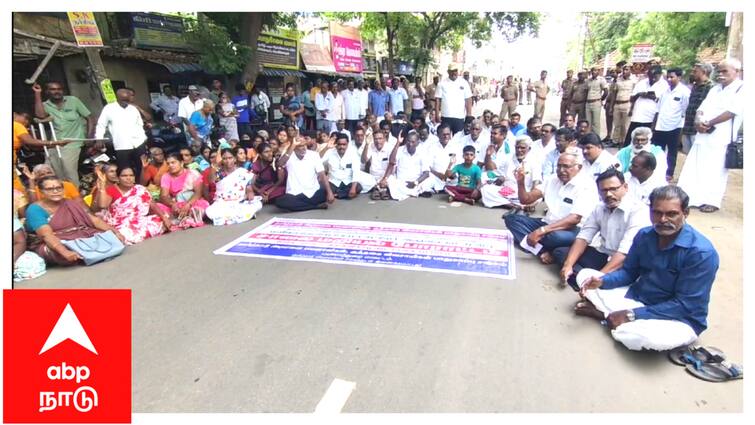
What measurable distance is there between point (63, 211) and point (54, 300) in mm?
2010

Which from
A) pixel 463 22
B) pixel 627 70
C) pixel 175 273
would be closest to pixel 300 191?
pixel 175 273

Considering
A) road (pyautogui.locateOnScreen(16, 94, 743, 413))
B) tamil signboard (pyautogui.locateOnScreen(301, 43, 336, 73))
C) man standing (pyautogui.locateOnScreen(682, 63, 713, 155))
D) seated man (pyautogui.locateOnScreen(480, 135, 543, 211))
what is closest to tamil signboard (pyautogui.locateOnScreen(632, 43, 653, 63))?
man standing (pyautogui.locateOnScreen(682, 63, 713, 155))

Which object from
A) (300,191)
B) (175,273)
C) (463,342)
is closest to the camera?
(463,342)

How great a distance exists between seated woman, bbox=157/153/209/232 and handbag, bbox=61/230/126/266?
98cm

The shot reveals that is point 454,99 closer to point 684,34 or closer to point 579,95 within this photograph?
point 579,95

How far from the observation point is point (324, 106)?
32.1 ft

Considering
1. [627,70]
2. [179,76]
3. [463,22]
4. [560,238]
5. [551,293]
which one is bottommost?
[551,293]

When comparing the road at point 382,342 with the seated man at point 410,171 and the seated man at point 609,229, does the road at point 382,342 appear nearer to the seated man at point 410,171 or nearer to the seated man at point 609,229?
the seated man at point 609,229

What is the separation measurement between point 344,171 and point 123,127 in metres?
3.05

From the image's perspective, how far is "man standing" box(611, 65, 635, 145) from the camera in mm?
8266

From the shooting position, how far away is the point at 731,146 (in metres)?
4.67

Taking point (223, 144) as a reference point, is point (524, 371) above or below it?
below

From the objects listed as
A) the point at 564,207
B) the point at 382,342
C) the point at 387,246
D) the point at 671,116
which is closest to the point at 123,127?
the point at 387,246

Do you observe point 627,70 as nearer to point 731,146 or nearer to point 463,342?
point 731,146
